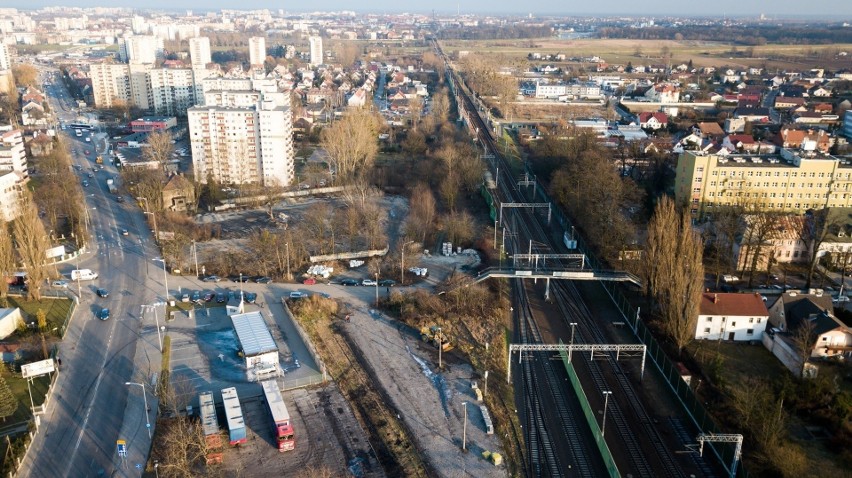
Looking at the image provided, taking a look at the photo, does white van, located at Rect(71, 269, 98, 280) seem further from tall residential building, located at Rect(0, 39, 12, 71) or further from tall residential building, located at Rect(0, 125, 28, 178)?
tall residential building, located at Rect(0, 39, 12, 71)

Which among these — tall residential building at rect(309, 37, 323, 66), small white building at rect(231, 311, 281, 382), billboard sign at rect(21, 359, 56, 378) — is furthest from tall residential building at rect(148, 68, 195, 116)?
billboard sign at rect(21, 359, 56, 378)

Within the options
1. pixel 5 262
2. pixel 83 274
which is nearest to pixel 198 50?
pixel 83 274

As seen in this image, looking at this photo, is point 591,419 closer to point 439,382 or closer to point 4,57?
point 439,382

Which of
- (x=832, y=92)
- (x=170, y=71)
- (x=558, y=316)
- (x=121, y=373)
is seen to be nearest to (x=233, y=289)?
(x=121, y=373)

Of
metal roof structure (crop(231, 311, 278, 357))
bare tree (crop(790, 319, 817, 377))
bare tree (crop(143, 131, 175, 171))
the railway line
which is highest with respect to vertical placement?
bare tree (crop(143, 131, 175, 171))

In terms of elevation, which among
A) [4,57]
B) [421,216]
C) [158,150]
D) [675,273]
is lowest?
[421,216]

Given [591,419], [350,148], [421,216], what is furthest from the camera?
[350,148]
